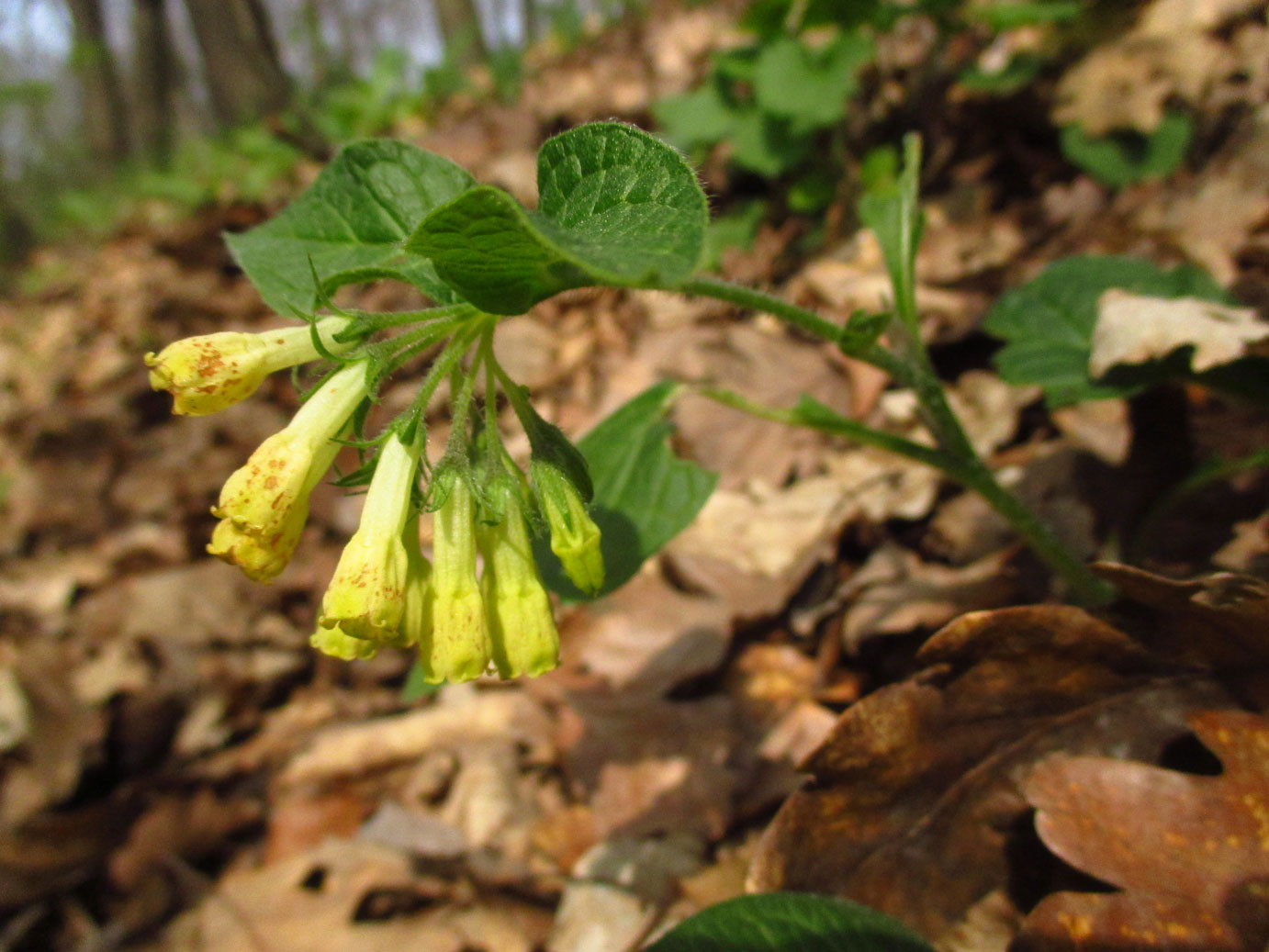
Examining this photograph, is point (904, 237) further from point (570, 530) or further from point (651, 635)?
point (651, 635)

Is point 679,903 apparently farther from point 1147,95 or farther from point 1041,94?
point 1041,94

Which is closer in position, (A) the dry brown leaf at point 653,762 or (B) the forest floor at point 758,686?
(B) the forest floor at point 758,686

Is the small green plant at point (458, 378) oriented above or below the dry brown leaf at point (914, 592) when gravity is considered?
above

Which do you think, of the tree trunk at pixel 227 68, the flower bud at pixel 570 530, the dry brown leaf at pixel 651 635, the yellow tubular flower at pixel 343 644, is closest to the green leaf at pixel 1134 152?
the dry brown leaf at pixel 651 635

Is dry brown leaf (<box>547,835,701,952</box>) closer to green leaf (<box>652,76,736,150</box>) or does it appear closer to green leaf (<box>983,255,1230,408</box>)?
green leaf (<box>983,255,1230,408</box>)

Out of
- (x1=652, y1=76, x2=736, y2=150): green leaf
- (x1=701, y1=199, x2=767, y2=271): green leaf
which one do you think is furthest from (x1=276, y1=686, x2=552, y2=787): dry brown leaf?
(x1=652, y1=76, x2=736, y2=150): green leaf

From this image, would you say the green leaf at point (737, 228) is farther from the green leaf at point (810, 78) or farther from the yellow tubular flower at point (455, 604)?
the yellow tubular flower at point (455, 604)

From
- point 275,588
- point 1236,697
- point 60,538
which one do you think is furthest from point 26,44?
point 1236,697
